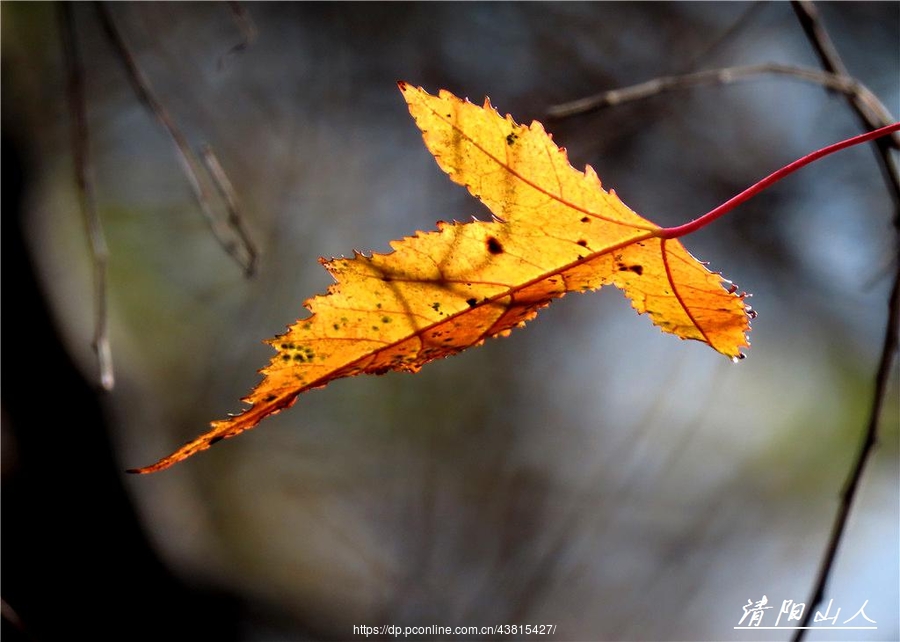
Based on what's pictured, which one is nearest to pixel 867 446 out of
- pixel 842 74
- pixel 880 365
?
pixel 880 365

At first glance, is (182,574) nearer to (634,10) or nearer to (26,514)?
(26,514)

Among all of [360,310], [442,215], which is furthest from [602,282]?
[442,215]

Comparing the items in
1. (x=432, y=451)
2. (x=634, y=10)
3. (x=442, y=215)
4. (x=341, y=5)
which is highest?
(x=634, y=10)

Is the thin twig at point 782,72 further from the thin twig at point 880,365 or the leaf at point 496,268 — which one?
the leaf at point 496,268

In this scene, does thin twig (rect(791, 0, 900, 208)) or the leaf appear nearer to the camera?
the leaf

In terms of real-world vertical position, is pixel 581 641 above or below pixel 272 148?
below

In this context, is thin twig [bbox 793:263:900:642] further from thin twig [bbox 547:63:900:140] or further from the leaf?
the leaf

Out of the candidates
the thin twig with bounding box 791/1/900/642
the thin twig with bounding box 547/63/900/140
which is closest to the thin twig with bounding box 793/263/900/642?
the thin twig with bounding box 791/1/900/642

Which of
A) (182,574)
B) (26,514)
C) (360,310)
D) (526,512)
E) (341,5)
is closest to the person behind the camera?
(360,310)

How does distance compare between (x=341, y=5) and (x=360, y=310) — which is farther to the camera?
(x=341, y=5)
